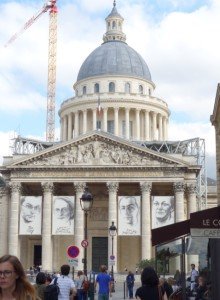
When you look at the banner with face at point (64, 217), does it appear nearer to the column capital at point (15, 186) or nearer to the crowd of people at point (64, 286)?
the column capital at point (15, 186)

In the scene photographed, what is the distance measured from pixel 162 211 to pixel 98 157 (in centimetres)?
828

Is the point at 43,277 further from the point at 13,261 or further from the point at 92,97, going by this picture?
the point at 92,97

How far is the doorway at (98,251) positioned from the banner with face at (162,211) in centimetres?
893

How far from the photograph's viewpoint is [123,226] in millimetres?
57500

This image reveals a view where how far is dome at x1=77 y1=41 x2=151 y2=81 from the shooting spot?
287ft

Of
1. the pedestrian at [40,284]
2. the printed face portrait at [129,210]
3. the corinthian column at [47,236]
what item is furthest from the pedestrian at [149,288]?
the corinthian column at [47,236]

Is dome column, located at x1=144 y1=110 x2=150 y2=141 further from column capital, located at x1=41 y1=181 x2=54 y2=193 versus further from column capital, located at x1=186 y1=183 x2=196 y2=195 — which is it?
column capital, located at x1=41 y1=181 x2=54 y2=193

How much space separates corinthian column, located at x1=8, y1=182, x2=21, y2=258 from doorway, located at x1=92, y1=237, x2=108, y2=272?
9038 mm

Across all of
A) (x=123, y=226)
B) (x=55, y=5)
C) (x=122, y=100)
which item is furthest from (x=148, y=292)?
(x=55, y=5)

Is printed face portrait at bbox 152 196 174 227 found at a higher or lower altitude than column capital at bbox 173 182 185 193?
lower

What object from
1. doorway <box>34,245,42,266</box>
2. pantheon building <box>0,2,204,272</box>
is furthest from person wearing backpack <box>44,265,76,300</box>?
doorway <box>34,245,42,266</box>

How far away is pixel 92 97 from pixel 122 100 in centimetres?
418

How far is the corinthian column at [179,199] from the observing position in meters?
58.6

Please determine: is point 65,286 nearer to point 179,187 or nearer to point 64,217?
point 64,217
